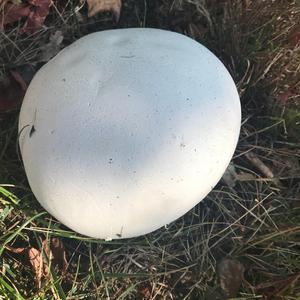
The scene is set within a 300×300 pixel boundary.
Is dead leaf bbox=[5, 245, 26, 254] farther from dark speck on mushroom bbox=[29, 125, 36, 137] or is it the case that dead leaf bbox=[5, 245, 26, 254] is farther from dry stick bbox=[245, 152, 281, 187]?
dry stick bbox=[245, 152, 281, 187]

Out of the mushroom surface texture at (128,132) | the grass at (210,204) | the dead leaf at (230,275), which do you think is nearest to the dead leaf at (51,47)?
the grass at (210,204)

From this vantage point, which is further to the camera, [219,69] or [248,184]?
[248,184]

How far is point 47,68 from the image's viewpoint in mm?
1538

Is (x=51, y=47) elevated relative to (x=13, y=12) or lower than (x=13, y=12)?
lower

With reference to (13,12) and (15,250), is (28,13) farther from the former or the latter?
(15,250)

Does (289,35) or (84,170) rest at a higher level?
(84,170)

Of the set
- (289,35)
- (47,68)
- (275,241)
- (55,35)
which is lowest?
(275,241)

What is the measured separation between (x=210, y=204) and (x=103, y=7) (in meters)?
0.84

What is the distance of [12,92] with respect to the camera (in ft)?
6.10

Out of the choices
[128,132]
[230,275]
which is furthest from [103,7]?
[230,275]

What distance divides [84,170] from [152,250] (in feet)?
1.99

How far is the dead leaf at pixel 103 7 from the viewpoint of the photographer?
194 centimetres

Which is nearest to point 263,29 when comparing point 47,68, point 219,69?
point 219,69

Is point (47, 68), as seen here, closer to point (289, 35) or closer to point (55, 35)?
point (55, 35)
